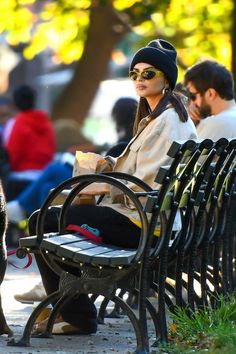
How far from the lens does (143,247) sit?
6.26 m

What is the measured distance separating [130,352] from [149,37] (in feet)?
35.0

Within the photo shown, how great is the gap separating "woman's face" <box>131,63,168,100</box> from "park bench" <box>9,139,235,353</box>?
1.69ft

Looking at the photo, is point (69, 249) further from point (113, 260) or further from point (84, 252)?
point (113, 260)

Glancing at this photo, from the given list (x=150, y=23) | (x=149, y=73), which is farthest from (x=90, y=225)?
(x=150, y=23)

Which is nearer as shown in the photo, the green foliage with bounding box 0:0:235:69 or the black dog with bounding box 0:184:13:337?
the black dog with bounding box 0:184:13:337

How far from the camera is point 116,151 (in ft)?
28.8

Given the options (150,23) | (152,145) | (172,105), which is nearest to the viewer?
(152,145)

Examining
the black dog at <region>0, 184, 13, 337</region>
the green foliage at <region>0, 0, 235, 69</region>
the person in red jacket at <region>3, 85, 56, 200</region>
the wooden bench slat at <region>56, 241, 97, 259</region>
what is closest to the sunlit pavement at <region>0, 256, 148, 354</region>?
the black dog at <region>0, 184, 13, 337</region>

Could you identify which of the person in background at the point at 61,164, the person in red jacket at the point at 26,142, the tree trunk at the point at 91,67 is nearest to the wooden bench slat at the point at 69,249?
the person in background at the point at 61,164

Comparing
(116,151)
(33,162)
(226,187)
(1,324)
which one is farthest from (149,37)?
(1,324)

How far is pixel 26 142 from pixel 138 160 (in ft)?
28.4

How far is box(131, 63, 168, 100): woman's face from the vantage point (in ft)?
23.6

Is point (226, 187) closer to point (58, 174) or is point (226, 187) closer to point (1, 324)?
point (1, 324)

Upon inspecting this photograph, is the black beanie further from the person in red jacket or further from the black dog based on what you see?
the person in red jacket
